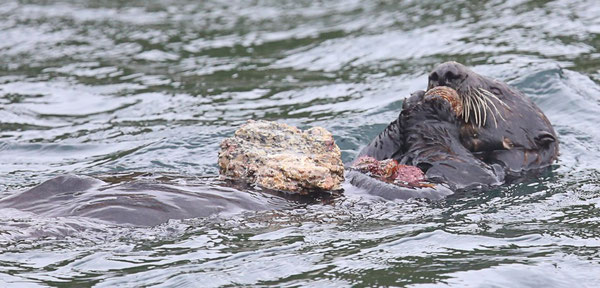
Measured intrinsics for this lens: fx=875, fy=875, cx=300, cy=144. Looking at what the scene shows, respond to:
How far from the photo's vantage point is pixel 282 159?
5031mm

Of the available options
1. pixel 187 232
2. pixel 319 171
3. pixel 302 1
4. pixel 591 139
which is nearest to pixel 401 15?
pixel 302 1

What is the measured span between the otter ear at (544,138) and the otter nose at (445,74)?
2.19 ft

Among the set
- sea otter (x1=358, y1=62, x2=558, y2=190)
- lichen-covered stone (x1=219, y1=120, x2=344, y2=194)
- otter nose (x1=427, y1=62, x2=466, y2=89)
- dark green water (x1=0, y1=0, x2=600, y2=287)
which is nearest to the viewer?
dark green water (x1=0, y1=0, x2=600, y2=287)

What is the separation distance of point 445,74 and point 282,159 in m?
1.32

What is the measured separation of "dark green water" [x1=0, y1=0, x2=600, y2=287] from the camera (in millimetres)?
3973

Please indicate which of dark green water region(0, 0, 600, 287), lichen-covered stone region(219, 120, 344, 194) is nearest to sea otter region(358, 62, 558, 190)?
dark green water region(0, 0, 600, 287)

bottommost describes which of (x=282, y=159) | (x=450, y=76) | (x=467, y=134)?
(x=467, y=134)

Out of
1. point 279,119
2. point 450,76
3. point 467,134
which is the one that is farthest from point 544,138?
point 279,119

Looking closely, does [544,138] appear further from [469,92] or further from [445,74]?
[445,74]

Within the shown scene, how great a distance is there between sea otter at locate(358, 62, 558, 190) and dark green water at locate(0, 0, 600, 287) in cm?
19

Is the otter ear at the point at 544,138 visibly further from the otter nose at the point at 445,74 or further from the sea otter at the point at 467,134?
the otter nose at the point at 445,74

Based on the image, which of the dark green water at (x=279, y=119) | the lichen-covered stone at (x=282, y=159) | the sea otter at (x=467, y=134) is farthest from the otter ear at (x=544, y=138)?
the lichen-covered stone at (x=282, y=159)

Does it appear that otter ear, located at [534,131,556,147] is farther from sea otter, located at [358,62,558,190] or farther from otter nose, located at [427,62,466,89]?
otter nose, located at [427,62,466,89]

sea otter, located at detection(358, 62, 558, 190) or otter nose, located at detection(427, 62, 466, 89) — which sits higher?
otter nose, located at detection(427, 62, 466, 89)
